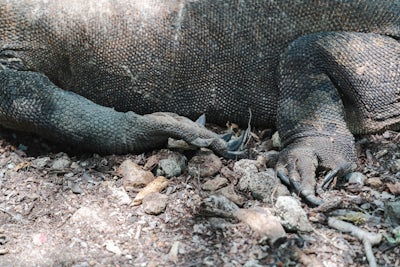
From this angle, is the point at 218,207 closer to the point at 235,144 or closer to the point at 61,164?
the point at 235,144

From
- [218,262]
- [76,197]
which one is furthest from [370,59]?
[76,197]

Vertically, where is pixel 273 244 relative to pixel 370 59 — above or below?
below

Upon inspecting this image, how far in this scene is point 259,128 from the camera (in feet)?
12.1

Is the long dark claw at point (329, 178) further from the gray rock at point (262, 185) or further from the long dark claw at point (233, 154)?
the long dark claw at point (233, 154)

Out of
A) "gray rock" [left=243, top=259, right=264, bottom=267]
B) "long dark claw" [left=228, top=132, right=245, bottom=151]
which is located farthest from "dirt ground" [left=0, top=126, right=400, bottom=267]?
"long dark claw" [left=228, top=132, right=245, bottom=151]

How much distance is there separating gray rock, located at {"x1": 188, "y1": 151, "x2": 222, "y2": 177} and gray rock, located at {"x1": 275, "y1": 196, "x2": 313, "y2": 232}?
0.58m

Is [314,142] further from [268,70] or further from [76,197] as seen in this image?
[76,197]

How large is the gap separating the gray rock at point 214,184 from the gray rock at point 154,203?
0.23 meters

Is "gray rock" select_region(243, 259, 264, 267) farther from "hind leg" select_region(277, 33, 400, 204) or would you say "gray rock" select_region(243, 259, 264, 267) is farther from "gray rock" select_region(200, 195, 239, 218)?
"hind leg" select_region(277, 33, 400, 204)

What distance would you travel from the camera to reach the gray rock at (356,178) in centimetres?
304

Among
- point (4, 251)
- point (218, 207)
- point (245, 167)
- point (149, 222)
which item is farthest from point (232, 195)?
point (4, 251)

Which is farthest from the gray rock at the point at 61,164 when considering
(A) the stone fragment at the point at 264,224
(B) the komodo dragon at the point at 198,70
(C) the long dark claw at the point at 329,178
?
(C) the long dark claw at the point at 329,178

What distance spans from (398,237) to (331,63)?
1.20 m

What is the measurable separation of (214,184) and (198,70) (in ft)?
2.89
